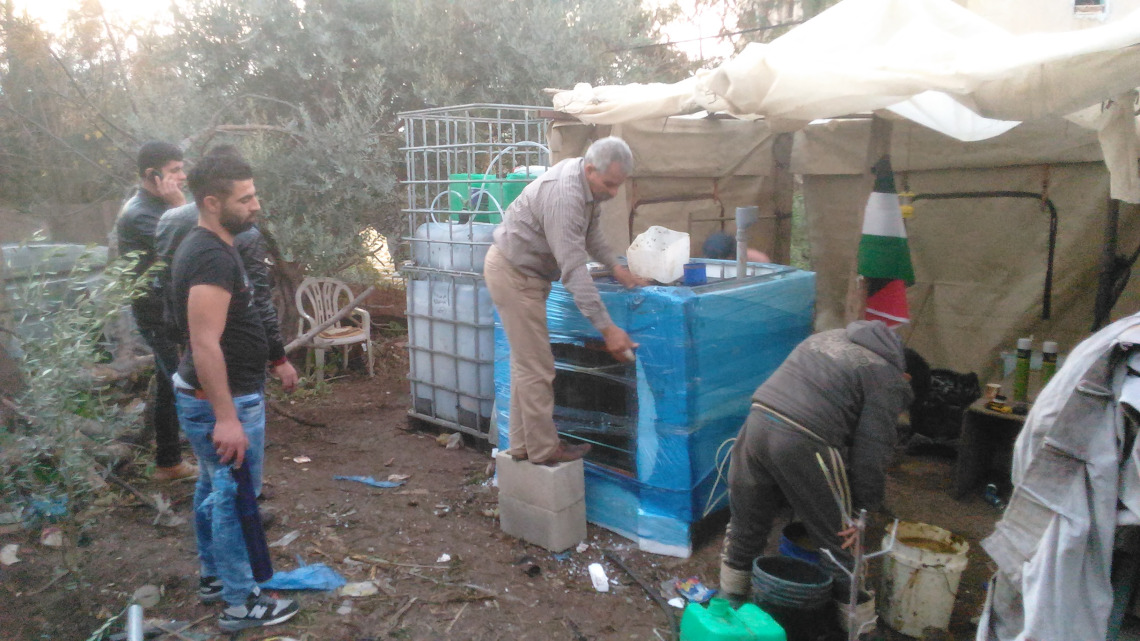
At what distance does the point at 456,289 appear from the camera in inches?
200

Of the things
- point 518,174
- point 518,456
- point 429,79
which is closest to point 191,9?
point 429,79

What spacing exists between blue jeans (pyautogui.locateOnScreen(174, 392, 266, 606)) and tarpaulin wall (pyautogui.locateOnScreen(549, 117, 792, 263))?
2958mm

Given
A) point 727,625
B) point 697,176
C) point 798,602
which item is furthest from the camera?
point 697,176

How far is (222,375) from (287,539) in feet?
5.08

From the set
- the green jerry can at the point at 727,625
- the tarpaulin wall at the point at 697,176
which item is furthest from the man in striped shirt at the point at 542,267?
the tarpaulin wall at the point at 697,176

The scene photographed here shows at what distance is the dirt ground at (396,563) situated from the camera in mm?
3148

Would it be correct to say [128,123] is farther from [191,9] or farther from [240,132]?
[191,9]

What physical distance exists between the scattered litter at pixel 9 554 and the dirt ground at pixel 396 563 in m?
0.04

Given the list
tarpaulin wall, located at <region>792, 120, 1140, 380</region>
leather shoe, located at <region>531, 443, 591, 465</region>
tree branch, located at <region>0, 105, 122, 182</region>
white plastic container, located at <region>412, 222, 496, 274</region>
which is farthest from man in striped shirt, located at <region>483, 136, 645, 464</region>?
tree branch, located at <region>0, 105, 122, 182</region>

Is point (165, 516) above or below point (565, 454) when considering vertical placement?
below

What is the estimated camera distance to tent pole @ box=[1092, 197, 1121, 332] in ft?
14.9

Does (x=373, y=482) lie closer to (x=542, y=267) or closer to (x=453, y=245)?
(x=453, y=245)

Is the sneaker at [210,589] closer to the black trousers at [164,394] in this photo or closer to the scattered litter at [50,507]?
the scattered litter at [50,507]

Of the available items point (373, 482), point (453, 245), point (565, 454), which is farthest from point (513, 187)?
point (373, 482)
